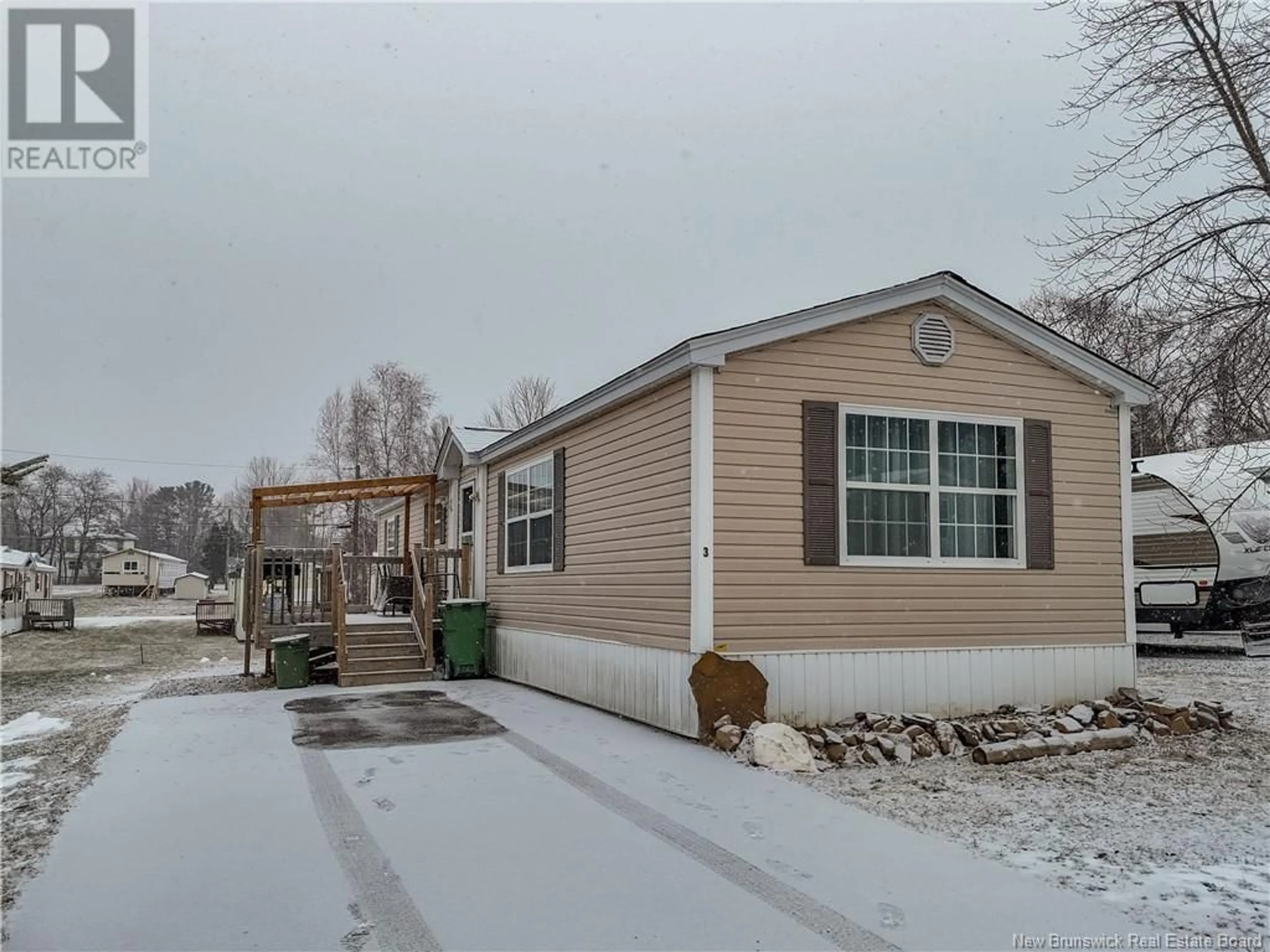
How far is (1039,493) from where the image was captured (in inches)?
324

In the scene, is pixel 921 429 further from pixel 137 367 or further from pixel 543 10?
pixel 137 367

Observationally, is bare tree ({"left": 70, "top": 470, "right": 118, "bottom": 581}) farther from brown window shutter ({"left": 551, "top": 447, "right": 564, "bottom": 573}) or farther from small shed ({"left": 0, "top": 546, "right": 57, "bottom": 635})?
brown window shutter ({"left": 551, "top": 447, "right": 564, "bottom": 573})

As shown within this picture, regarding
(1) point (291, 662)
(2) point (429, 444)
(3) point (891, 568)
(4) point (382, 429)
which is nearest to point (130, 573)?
(4) point (382, 429)

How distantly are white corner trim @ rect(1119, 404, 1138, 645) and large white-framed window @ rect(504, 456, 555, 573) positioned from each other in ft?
19.3

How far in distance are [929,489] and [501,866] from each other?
5.22 meters

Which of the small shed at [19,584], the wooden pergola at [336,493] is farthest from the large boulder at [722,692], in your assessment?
the small shed at [19,584]

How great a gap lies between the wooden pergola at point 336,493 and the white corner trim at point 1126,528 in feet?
29.6

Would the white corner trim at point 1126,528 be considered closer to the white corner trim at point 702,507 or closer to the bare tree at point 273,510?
the white corner trim at point 702,507

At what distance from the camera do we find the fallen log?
20.6 feet

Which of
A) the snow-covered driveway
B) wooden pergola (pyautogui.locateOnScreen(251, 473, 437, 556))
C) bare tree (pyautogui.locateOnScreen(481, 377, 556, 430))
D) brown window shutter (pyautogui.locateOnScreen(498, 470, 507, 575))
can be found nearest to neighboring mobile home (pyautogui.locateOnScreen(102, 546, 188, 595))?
bare tree (pyautogui.locateOnScreen(481, 377, 556, 430))

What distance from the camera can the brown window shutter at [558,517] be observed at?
9.77 m

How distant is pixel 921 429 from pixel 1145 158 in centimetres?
349

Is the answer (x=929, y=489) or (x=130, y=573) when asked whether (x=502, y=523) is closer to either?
(x=929, y=489)

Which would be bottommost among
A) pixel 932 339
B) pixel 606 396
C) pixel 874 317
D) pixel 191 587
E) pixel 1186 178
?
pixel 191 587
